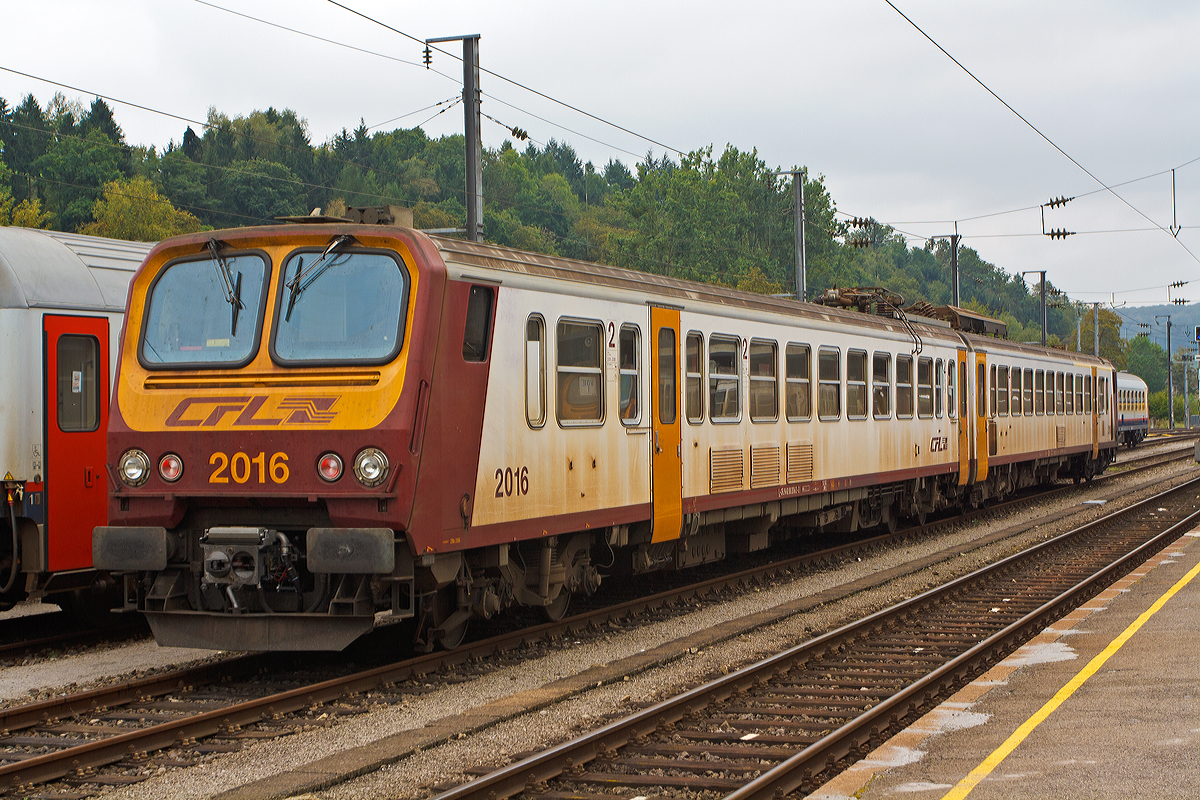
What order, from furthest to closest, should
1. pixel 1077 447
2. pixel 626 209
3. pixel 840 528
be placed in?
1. pixel 626 209
2. pixel 1077 447
3. pixel 840 528

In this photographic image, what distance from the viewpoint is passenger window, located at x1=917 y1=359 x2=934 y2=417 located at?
741 inches

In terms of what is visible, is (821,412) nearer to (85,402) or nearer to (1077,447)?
(85,402)

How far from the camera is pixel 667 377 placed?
11.6m

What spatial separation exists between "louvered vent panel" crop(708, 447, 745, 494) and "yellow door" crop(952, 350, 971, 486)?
8873 millimetres

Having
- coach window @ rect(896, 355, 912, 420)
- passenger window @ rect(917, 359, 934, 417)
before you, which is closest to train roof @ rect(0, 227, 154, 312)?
coach window @ rect(896, 355, 912, 420)

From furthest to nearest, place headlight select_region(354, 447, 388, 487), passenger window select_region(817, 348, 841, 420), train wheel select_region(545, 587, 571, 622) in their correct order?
1. passenger window select_region(817, 348, 841, 420)
2. train wheel select_region(545, 587, 571, 622)
3. headlight select_region(354, 447, 388, 487)

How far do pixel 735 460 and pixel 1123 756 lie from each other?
690 centimetres

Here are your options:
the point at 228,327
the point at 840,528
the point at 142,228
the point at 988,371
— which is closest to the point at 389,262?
the point at 228,327

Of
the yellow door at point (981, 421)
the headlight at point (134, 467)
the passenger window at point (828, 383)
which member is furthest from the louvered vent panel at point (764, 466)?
the yellow door at point (981, 421)

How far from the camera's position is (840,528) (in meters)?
17.1

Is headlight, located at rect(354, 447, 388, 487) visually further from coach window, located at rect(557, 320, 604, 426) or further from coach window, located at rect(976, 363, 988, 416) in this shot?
coach window, located at rect(976, 363, 988, 416)

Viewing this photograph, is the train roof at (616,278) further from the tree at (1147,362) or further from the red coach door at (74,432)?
the tree at (1147,362)

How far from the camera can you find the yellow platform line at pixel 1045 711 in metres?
5.80

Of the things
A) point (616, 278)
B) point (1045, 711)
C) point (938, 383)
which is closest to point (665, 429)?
point (616, 278)
